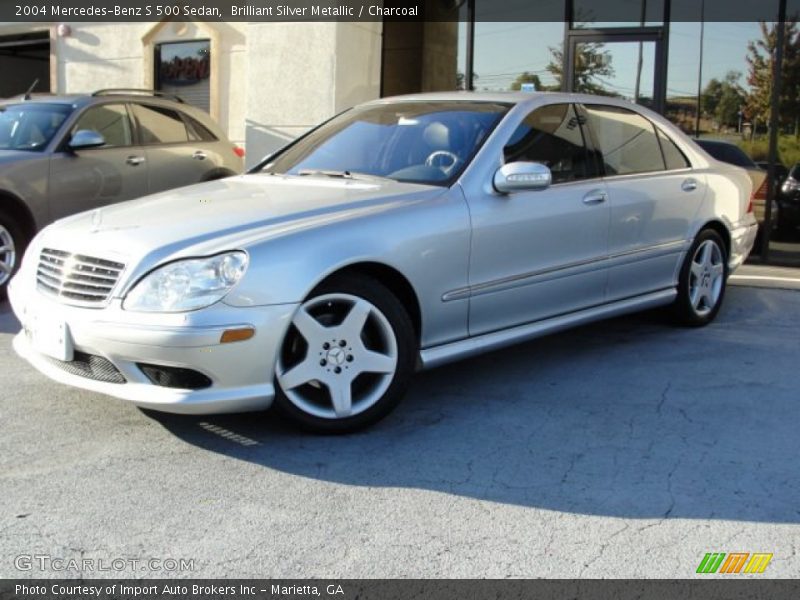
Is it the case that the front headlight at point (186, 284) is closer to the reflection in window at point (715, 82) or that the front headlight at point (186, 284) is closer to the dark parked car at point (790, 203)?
the reflection in window at point (715, 82)

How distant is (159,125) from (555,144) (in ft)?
14.8

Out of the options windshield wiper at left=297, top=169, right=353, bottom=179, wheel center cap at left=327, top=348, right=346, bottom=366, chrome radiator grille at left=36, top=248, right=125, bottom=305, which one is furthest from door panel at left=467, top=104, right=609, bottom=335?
chrome radiator grille at left=36, top=248, right=125, bottom=305

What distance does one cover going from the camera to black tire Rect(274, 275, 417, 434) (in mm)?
3865

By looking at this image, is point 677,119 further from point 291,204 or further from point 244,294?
point 244,294

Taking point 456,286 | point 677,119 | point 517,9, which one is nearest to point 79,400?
point 456,286

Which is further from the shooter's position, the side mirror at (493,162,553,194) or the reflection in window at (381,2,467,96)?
the reflection in window at (381,2,467,96)

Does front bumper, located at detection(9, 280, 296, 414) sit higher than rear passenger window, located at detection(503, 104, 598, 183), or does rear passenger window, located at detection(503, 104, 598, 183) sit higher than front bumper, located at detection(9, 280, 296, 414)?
rear passenger window, located at detection(503, 104, 598, 183)

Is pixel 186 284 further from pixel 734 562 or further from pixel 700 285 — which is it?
pixel 700 285

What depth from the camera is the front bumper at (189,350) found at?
11.7 ft

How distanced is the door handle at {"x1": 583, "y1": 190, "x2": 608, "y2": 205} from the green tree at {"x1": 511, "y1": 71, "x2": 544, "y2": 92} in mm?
6008

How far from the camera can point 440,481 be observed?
3582 millimetres

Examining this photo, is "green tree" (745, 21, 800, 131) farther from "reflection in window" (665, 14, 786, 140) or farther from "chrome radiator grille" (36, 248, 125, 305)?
"chrome radiator grille" (36, 248, 125, 305)

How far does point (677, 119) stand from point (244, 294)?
7.42 metres

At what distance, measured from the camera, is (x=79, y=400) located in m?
4.48
